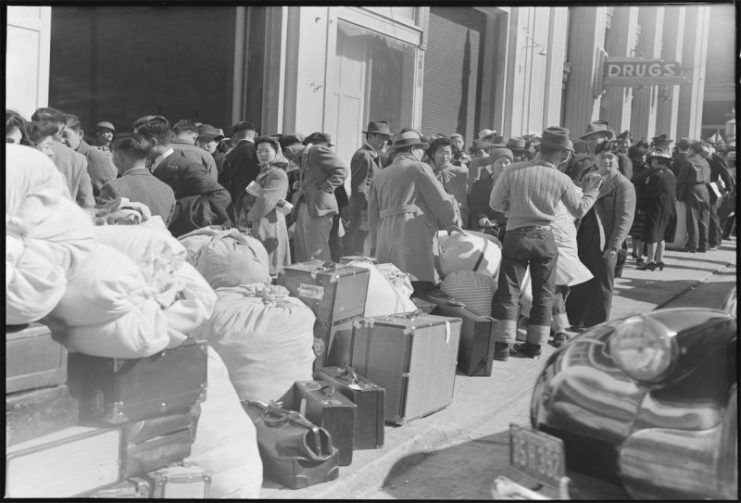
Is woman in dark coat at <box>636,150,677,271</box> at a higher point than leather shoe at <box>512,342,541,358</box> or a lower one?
higher

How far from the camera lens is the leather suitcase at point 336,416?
4.74 metres

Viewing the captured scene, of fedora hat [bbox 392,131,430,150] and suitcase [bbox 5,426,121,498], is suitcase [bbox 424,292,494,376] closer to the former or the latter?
fedora hat [bbox 392,131,430,150]

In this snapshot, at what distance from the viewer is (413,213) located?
7711 millimetres

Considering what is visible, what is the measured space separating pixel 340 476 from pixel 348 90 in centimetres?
944

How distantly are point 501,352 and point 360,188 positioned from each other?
9.51 feet

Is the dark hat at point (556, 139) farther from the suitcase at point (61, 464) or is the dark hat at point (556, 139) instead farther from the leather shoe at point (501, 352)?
the suitcase at point (61, 464)

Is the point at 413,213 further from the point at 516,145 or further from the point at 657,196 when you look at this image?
the point at 657,196

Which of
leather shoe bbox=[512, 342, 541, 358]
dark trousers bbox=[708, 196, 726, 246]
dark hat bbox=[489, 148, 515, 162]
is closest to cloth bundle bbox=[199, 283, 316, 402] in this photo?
leather shoe bbox=[512, 342, 541, 358]

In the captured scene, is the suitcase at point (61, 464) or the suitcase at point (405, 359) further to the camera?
the suitcase at point (405, 359)

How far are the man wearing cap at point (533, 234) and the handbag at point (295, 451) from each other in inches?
120

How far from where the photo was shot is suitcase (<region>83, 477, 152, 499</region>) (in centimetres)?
372

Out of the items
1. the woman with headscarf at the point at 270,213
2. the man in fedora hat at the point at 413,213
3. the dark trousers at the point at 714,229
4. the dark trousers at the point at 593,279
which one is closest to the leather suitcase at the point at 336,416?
the man in fedora hat at the point at 413,213

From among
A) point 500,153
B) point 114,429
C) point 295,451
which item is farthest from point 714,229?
point 114,429

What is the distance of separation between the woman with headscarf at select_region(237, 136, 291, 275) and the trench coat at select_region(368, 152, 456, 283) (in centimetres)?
91
